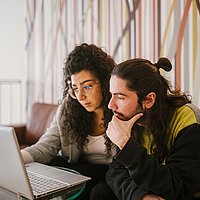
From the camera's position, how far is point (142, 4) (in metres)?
2.61

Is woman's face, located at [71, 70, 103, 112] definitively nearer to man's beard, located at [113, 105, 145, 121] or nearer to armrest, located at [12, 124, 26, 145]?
man's beard, located at [113, 105, 145, 121]

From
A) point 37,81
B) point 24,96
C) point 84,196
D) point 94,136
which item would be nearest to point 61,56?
point 37,81

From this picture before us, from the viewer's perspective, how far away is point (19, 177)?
3.85 ft

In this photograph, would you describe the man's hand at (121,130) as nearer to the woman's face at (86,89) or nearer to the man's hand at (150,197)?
the man's hand at (150,197)

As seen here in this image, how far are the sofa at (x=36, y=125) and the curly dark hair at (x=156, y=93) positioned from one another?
6.00 feet

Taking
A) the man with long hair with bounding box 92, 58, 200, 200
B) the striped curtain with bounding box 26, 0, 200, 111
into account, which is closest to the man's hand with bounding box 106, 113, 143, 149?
the man with long hair with bounding box 92, 58, 200, 200

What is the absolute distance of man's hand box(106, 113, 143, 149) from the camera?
127 centimetres

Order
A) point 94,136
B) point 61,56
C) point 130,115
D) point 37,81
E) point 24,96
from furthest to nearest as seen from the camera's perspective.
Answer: point 24,96
point 37,81
point 61,56
point 94,136
point 130,115

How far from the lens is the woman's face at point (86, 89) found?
1.76 m

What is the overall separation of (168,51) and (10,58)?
2.41 metres

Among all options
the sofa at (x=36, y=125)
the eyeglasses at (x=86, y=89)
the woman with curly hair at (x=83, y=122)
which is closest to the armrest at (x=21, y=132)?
the sofa at (x=36, y=125)

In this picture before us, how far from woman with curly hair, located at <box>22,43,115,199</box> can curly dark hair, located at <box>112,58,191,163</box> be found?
1.26 feet

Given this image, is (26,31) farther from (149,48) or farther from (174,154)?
(174,154)

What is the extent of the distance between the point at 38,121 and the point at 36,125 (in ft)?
0.15
